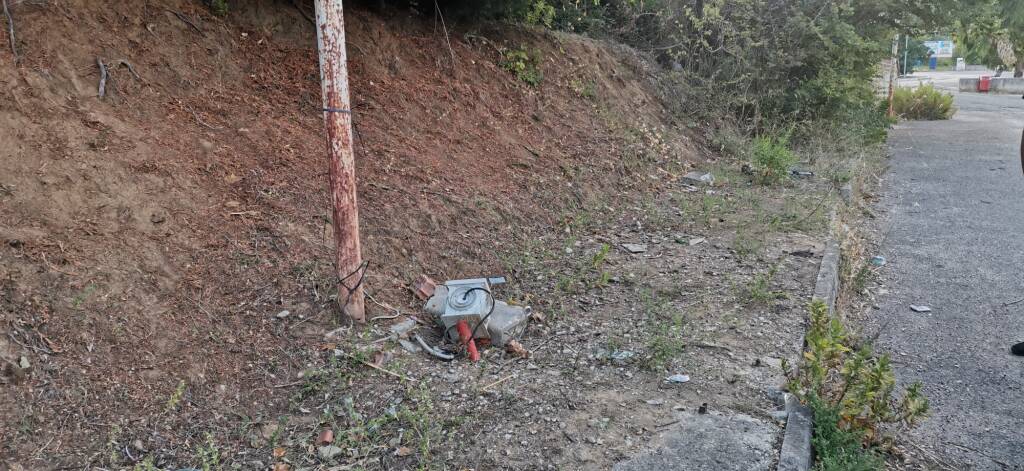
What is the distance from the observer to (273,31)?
658 cm

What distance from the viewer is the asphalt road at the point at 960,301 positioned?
3873 mm

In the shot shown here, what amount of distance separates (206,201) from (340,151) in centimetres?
112

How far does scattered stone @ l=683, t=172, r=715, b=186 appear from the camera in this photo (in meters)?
8.60

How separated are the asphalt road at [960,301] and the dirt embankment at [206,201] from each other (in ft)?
8.94

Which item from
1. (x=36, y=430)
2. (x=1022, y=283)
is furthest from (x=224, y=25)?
(x=1022, y=283)

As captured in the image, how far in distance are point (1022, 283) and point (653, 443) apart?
413 cm

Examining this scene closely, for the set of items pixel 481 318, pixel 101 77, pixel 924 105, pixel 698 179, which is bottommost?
pixel 924 105

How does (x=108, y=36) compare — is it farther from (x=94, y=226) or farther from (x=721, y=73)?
(x=721, y=73)

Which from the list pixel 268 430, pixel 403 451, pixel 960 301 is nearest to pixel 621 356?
pixel 403 451

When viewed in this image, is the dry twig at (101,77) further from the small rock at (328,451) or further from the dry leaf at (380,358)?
the small rock at (328,451)

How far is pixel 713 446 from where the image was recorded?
3.38 m

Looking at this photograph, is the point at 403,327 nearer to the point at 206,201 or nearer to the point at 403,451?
the point at 403,451

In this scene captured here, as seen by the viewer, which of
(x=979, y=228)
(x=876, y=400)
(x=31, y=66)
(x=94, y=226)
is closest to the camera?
(x=876, y=400)

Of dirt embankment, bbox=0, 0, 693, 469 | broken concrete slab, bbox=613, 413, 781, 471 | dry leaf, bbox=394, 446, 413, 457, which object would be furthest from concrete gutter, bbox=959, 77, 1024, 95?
dry leaf, bbox=394, 446, 413, 457
